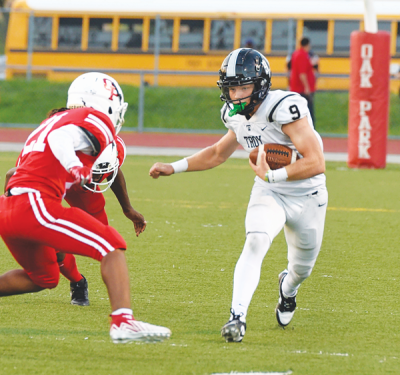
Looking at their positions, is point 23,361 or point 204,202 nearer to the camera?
point 23,361

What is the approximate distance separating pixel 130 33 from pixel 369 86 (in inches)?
429

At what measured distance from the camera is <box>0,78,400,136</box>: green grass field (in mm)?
18578

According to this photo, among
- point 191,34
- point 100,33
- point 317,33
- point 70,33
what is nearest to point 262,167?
point 317,33

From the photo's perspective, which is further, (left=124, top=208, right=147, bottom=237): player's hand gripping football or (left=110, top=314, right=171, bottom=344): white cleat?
(left=124, top=208, right=147, bottom=237): player's hand gripping football

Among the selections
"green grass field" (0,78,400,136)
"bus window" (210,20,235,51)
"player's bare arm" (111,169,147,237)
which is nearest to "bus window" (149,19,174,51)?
"bus window" (210,20,235,51)

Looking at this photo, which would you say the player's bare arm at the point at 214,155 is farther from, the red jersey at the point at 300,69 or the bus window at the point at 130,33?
the bus window at the point at 130,33

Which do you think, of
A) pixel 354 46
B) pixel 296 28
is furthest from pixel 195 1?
pixel 354 46

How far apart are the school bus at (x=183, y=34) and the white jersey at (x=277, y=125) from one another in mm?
15508

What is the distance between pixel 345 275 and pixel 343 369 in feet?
6.92

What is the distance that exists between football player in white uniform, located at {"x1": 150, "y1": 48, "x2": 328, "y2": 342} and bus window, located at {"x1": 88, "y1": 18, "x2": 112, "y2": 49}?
56.7 ft

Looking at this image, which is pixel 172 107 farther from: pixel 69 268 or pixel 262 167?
pixel 262 167

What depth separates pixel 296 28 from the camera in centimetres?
2017

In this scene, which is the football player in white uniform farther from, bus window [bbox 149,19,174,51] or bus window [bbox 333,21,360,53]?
bus window [bbox 149,19,174,51]

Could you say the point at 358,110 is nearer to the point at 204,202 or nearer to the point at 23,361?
the point at 204,202
